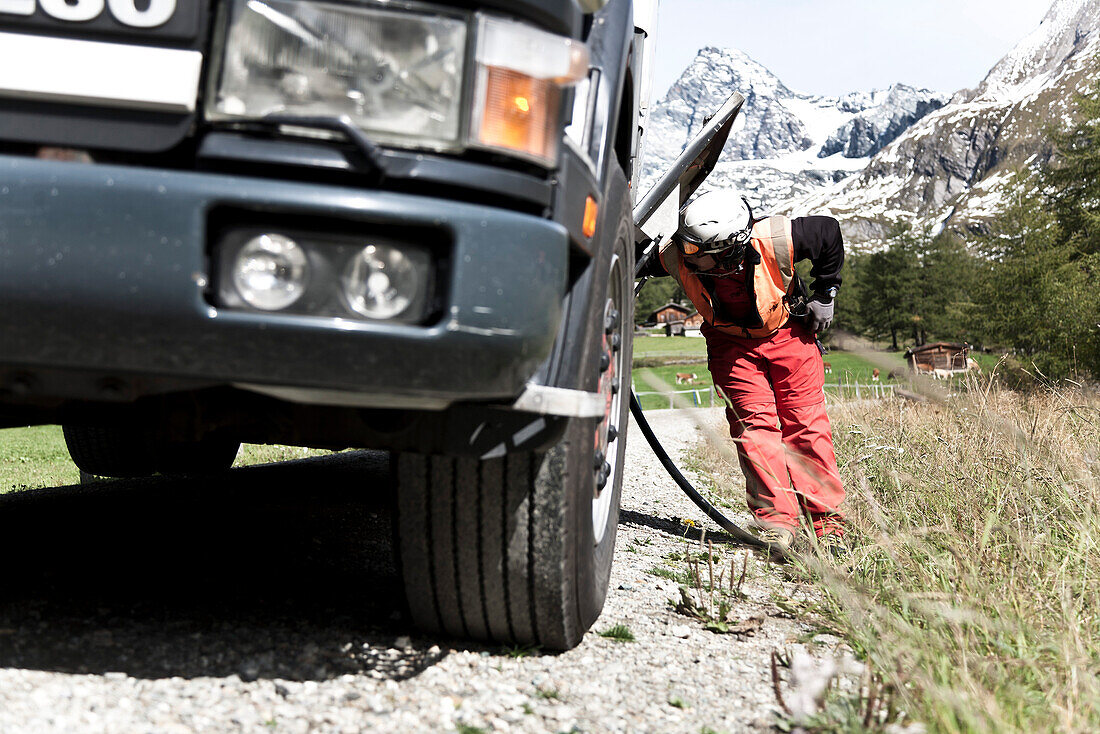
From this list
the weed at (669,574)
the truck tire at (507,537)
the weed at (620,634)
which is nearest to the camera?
the truck tire at (507,537)

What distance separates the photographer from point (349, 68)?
132 centimetres

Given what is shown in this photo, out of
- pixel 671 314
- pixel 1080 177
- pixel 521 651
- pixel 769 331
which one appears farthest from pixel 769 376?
pixel 671 314

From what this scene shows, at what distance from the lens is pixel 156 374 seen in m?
1.32

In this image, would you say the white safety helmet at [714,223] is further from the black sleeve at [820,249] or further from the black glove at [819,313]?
the black glove at [819,313]

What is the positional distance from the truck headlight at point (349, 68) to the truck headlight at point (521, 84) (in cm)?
4

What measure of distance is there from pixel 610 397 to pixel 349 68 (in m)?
1.40

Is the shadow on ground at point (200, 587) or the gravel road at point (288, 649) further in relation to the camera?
the shadow on ground at point (200, 587)

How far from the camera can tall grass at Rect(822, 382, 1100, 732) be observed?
1.61 meters

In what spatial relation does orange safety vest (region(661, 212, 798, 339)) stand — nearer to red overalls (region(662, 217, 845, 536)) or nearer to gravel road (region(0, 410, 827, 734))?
red overalls (region(662, 217, 845, 536))

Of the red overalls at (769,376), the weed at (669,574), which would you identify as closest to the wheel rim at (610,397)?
the weed at (669,574)

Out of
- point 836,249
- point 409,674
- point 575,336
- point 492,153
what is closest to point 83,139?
point 492,153

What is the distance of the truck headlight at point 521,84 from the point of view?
4.42ft

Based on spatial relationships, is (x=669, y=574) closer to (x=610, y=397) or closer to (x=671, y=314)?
(x=610, y=397)

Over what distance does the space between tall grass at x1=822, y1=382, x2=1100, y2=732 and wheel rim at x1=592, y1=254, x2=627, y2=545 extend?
0.65 m
